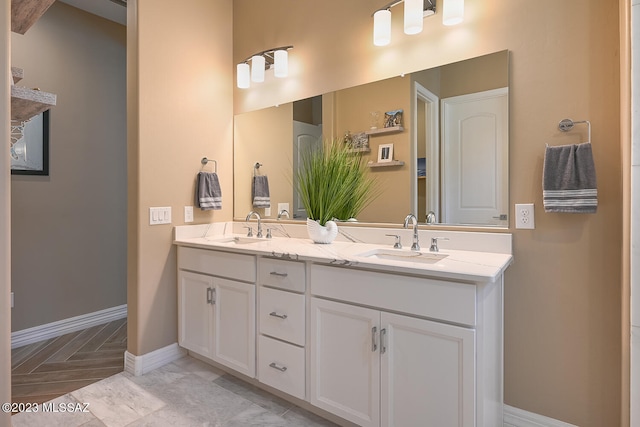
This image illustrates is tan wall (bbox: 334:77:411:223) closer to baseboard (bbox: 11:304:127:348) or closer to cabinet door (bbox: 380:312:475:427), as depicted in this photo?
cabinet door (bbox: 380:312:475:427)

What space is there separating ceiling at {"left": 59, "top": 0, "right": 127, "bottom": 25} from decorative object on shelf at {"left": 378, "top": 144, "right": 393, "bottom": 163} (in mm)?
2371

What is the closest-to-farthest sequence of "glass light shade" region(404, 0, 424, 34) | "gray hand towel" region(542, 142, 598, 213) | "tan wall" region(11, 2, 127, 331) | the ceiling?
"gray hand towel" region(542, 142, 598, 213) < "glass light shade" region(404, 0, 424, 34) < "tan wall" region(11, 2, 127, 331) < the ceiling

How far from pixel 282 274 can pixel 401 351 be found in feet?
2.32

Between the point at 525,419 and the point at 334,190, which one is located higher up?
the point at 334,190

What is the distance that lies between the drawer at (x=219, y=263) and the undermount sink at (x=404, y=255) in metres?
Result: 0.67

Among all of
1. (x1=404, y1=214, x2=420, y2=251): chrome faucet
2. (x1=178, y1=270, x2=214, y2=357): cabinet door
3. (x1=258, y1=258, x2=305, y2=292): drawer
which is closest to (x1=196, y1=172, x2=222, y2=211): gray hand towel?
(x1=178, y1=270, x2=214, y2=357): cabinet door

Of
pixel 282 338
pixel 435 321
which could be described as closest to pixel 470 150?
pixel 435 321

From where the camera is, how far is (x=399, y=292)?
148 cm

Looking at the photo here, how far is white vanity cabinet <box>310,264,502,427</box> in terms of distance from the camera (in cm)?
133

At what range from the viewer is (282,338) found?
1870 millimetres

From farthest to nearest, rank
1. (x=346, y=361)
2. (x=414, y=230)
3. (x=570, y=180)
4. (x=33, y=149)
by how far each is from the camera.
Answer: (x=33, y=149), (x=414, y=230), (x=346, y=361), (x=570, y=180)

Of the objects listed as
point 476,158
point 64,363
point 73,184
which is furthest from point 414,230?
point 73,184

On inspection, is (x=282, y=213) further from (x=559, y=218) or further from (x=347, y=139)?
(x=559, y=218)

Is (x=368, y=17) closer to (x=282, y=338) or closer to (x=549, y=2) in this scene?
(x=549, y=2)
